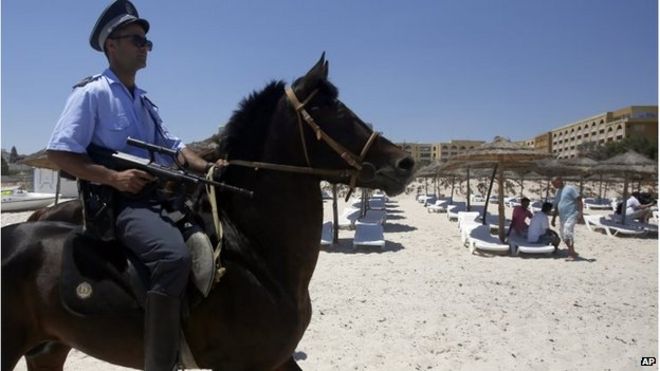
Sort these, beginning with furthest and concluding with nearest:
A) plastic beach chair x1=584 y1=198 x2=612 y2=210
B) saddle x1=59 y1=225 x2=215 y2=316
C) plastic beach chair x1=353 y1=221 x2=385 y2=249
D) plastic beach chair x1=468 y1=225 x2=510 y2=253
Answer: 1. plastic beach chair x1=584 y1=198 x2=612 y2=210
2. plastic beach chair x1=353 y1=221 x2=385 y2=249
3. plastic beach chair x1=468 y1=225 x2=510 y2=253
4. saddle x1=59 y1=225 x2=215 y2=316

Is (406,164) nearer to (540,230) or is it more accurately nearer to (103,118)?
(103,118)

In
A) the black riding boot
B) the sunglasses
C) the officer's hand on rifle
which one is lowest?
the black riding boot

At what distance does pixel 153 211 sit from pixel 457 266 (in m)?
9.47

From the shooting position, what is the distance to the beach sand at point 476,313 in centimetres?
512

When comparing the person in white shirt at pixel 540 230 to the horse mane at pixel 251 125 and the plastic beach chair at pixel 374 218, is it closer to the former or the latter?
the plastic beach chair at pixel 374 218

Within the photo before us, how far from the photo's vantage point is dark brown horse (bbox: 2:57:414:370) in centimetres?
234

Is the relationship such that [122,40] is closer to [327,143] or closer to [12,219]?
[327,143]

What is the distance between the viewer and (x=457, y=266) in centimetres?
1068

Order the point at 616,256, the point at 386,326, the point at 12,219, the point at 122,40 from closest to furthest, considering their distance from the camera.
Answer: the point at 122,40
the point at 386,326
the point at 616,256
the point at 12,219

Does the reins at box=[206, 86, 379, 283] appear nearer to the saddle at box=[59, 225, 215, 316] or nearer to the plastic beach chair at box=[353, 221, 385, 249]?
the saddle at box=[59, 225, 215, 316]

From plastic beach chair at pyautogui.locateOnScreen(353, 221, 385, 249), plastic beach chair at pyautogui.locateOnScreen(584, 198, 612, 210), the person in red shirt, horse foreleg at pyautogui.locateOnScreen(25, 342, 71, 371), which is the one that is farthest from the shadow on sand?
plastic beach chair at pyautogui.locateOnScreen(584, 198, 612, 210)

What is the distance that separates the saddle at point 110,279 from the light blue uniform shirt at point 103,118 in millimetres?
585

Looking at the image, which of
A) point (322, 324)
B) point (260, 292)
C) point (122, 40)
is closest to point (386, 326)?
point (322, 324)

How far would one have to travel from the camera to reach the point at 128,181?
7.14ft
